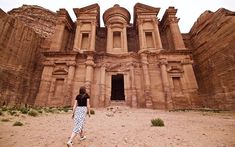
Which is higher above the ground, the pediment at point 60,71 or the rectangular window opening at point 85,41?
the rectangular window opening at point 85,41

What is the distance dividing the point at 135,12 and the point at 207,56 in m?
12.1

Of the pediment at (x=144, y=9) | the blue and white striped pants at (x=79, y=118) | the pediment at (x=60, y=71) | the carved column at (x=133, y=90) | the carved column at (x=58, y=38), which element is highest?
the pediment at (x=144, y=9)

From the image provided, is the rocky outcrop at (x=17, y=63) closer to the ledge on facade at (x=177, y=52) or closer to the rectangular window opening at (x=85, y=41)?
the rectangular window opening at (x=85, y=41)

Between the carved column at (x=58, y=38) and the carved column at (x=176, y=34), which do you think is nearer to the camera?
the carved column at (x=176, y=34)

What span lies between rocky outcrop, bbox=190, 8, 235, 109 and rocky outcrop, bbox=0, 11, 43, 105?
20253mm

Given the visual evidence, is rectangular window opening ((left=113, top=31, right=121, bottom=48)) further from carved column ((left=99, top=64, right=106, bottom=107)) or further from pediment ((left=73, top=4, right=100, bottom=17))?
carved column ((left=99, top=64, right=106, bottom=107))

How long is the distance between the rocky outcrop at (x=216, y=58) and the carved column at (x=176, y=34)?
2.52m

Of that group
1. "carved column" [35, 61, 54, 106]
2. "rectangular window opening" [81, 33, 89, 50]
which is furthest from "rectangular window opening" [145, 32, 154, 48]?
"carved column" [35, 61, 54, 106]

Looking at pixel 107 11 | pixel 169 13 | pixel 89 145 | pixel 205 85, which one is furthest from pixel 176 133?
pixel 107 11

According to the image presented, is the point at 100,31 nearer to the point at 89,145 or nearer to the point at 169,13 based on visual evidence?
the point at 169,13

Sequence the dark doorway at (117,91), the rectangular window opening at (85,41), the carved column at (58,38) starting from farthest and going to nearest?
1. the dark doorway at (117,91)
2. the rectangular window opening at (85,41)
3. the carved column at (58,38)

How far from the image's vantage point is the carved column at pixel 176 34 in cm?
1990

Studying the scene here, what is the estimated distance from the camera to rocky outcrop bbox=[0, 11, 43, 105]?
15.5 meters

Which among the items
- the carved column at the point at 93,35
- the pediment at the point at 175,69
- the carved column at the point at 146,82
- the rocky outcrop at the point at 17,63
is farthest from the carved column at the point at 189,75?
the rocky outcrop at the point at 17,63
